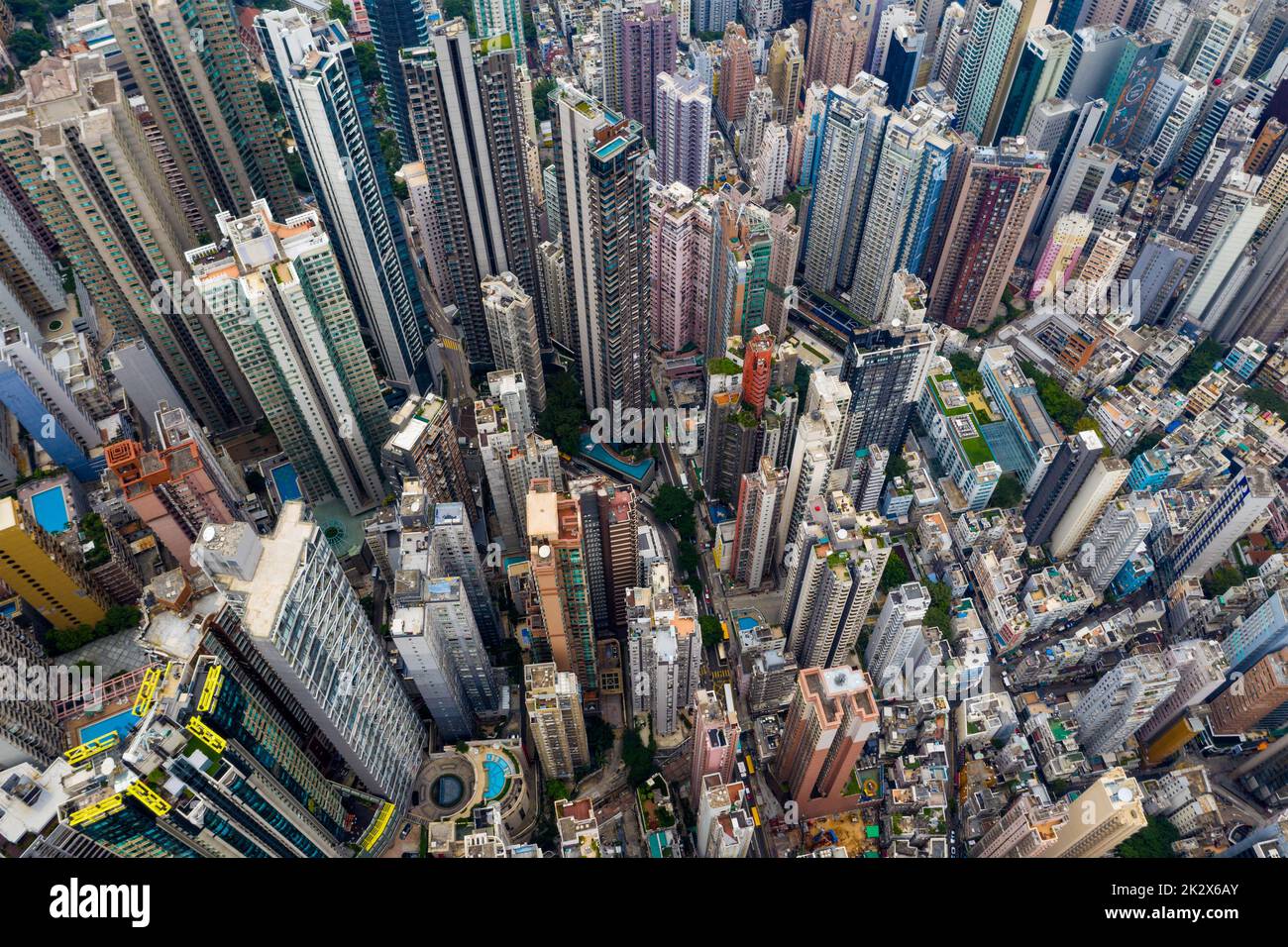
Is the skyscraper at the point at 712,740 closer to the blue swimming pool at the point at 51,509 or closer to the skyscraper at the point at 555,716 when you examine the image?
the skyscraper at the point at 555,716

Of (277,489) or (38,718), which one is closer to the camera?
(38,718)

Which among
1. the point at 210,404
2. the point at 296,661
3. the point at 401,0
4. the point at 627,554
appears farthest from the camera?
the point at 401,0

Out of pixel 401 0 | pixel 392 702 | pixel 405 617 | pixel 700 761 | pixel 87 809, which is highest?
pixel 401 0

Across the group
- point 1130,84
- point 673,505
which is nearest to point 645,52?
point 1130,84

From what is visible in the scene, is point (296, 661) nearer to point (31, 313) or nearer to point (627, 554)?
point (627, 554)

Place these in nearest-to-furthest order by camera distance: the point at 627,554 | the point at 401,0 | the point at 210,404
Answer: the point at 627,554 < the point at 210,404 < the point at 401,0

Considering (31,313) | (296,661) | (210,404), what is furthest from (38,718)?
(31,313)

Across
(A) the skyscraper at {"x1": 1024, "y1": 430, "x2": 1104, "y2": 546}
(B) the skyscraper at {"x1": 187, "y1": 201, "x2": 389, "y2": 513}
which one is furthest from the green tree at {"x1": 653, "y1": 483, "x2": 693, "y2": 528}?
(A) the skyscraper at {"x1": 1024, "y1": 430, "x2": 1104, "y2": 546}

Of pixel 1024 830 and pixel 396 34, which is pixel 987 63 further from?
pixel 1024 830

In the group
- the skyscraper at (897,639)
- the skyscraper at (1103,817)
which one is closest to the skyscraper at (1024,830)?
the skyscraper at (1103,817)
